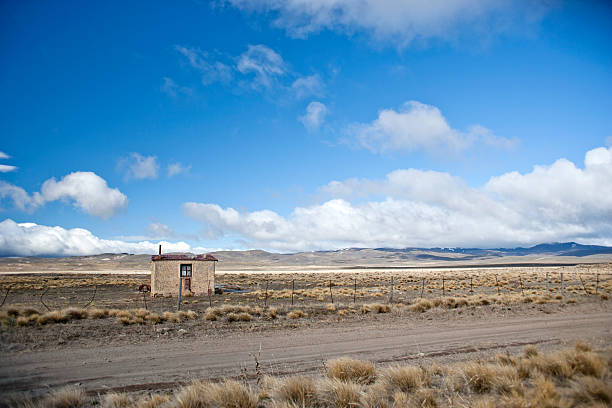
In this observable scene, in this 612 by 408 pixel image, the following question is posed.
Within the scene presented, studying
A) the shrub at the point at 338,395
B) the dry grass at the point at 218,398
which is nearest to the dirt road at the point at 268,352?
the dry grass at the point at 218,398

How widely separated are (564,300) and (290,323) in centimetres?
1900

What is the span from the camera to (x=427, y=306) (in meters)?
22.2

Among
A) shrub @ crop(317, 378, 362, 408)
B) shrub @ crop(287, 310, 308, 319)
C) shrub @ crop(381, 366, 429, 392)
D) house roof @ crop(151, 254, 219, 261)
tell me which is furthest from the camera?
house roof @ crop(151, 254, 219, 261)

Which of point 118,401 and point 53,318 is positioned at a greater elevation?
point 118,401

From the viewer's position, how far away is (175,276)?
3616 centimetres

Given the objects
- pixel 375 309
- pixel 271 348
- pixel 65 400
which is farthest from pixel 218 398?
pixel 375 309

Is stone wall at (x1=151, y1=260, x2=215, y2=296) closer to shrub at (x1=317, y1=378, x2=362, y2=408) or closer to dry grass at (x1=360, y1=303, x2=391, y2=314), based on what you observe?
dry grass at (x1=360, y1=303, x2=391, y2=314)

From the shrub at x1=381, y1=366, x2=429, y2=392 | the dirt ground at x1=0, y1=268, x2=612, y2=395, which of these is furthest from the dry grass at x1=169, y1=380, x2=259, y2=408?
the shrub at x1=381, y1=366, x2=429, y2=392

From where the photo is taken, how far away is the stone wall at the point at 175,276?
35.7 m

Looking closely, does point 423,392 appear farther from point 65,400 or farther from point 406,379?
point 65,400

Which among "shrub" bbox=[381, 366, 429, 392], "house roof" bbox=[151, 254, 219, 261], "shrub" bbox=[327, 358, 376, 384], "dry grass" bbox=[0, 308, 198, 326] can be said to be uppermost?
"house roof" bbox=[151, 254, 219, 261]

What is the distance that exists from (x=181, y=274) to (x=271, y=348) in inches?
1043

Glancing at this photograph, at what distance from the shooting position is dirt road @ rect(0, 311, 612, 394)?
905cm

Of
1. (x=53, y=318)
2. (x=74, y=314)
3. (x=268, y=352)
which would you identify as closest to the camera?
(x=268, y=352)
